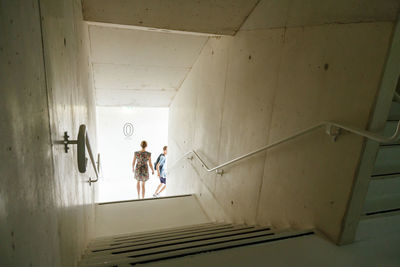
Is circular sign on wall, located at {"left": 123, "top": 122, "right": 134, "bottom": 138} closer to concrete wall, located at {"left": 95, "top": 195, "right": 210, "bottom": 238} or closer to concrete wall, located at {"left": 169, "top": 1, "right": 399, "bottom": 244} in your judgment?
concrete wall, located at {"left": 95, "top": 195, "right": 210, "bottom": 238}

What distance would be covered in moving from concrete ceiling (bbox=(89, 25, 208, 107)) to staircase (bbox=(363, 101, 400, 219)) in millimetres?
3023

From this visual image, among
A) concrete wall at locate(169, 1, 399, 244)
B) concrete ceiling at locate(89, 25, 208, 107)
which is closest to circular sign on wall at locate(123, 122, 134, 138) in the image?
concrete ceiling at locate(89, 25, 208, 107)

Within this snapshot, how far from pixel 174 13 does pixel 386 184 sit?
2529 millimetres

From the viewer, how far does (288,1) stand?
6.72 feet

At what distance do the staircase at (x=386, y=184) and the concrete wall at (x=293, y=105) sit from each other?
0.33 m

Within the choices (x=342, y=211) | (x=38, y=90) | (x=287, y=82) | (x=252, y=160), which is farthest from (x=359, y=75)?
(x=38, y=90)

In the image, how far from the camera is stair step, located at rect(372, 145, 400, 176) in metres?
1.67

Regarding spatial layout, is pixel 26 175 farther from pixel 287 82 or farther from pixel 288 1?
pixel 288 1

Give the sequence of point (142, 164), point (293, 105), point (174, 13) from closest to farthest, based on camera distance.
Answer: point (293, 105) < point (174, 13) < point (142, 164)

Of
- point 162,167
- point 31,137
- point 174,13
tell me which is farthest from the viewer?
point 162,167

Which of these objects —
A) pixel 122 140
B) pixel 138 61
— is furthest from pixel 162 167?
pixel 138 61

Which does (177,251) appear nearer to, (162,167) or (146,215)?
(146,215)

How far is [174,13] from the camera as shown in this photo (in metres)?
2.67

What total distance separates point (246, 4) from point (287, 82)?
3.73ft
